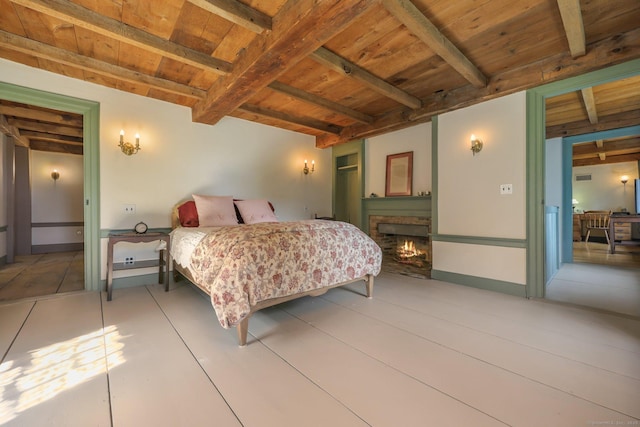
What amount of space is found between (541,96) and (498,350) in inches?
106

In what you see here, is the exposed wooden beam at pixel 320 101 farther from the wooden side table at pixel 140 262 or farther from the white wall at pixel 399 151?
the wooden side table at pixel 140 262

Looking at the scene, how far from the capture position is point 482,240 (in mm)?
3264

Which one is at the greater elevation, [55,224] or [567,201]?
[567,201]

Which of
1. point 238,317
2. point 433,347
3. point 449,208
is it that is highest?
point 449,208

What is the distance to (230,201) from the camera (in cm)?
370

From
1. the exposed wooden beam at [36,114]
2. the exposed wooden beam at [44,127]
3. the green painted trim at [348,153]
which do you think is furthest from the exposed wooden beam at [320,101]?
the exposed wooden beam at [44,127]

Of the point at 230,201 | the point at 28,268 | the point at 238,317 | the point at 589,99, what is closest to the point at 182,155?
the point at 230,201

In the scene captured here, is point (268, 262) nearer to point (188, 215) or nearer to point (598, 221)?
point (188, 215)

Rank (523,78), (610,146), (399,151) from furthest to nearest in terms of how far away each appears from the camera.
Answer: (610,146)
(399,151)
(523,78)

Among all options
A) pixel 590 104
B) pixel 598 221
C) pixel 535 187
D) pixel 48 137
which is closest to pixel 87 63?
pixel 48 137

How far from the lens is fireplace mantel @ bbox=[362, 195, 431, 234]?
410 centimetres

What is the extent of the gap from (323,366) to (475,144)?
10.2 ft

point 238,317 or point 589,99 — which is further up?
point 589,99

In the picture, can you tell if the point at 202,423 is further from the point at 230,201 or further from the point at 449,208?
the point at 449,208
